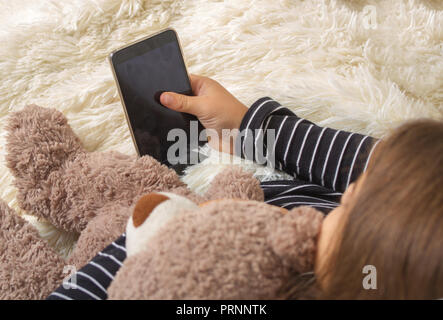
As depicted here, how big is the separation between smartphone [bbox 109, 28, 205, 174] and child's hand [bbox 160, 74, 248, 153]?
0.02 m

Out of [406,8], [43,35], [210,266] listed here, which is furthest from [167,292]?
[406,8]

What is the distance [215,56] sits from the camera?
2.69ft

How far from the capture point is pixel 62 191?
609mm

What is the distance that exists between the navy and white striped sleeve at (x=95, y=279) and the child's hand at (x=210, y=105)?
268 millimetres

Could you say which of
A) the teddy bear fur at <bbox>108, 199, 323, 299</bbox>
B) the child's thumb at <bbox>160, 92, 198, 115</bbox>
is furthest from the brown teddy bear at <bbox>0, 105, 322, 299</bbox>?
the child's thumb at <bbox>160, 92, 198, 115</bbox>

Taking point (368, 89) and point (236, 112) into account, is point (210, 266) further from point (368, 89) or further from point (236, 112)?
point (368, 89)

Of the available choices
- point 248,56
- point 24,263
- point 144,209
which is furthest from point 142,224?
point 248,56

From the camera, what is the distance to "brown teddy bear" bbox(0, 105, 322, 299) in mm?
332

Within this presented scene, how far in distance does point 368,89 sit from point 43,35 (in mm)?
614

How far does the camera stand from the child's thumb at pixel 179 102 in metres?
0.67
